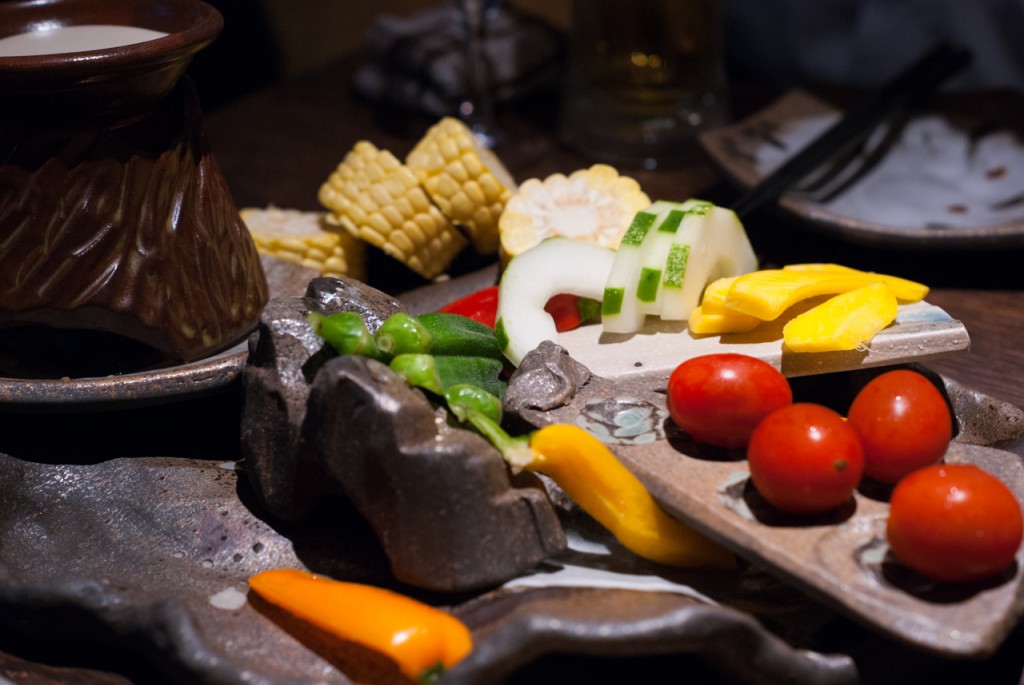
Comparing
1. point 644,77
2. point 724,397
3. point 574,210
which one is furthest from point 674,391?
point 644,77

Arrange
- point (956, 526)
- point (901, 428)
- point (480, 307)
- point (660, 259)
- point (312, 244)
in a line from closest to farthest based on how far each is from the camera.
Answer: point (956, 526) < point (901, 428) < point (660, 259) < point (480, 307) < point (312, 244)

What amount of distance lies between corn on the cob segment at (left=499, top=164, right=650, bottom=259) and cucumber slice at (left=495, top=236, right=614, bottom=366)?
0.18 meters

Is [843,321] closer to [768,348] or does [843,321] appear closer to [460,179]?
[768,348]

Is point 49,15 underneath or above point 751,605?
above

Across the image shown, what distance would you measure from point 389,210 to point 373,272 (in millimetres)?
223

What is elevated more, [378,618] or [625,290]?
[625,290]

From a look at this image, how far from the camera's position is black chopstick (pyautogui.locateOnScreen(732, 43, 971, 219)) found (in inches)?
81.0

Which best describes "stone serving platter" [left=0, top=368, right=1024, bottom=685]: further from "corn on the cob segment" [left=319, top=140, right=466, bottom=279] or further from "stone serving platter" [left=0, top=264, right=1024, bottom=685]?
"corn on the cob segment" [left=319, top=140, right=466, bottom=279]

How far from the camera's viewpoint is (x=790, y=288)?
137 centimetres

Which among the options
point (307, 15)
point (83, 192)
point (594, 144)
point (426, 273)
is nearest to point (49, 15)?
point (83, 192)

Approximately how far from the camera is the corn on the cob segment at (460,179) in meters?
1.86

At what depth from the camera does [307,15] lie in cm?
433

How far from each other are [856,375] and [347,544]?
2.44 ft

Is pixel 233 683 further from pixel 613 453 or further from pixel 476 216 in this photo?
pixel 476 216
